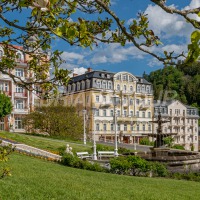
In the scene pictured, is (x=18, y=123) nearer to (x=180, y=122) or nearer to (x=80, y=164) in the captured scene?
(x=80, y=164)

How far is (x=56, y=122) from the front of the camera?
4356 centimetres

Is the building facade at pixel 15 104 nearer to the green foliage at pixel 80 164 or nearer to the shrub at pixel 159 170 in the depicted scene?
the green foliage at pixel 80 164

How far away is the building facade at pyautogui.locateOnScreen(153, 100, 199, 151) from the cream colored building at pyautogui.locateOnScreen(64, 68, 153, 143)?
4.14 metres

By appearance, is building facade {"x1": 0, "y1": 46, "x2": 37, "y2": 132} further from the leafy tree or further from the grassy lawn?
the grassy lawn

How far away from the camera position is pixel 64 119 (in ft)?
→ 142

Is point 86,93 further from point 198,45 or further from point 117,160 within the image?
point 198,45

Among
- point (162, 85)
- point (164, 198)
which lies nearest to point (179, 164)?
point (164, 198)

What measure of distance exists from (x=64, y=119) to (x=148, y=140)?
2140cm

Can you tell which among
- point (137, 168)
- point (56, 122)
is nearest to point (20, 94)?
point (56, 122)

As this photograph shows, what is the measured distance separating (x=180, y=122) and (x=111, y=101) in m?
19.1

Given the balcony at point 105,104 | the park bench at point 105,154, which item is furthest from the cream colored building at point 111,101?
the park bench at point 105,154

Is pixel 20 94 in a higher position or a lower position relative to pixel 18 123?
higher

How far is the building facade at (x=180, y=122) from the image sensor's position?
6988 cm

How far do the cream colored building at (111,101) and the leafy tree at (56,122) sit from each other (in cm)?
1244
